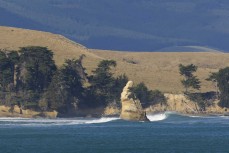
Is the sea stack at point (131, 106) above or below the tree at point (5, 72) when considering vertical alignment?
below

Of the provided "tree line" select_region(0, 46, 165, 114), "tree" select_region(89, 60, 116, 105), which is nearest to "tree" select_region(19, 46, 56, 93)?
"tree line" select_region(0, 46, 165, 114)

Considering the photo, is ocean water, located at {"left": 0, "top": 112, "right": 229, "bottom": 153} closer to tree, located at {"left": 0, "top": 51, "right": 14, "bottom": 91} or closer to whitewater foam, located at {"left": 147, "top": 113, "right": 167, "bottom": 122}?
whitewater foam, located at {"left": 147, "top": 113, "right": 167, "bottom": 122}

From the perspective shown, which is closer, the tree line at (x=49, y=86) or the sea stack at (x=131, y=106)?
the sea stack at (x=131, y=106)

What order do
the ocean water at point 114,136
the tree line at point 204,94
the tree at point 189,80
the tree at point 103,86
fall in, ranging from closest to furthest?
the ocean water at point 114,136
the tree at point 103,86
the tree line at point 204,94
the tree at point 189,80

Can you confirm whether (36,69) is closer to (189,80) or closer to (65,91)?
(65,91)

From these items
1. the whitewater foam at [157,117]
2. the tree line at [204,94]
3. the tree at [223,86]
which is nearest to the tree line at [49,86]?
the whitewater foam at [157,117]

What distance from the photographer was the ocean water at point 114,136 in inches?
3745

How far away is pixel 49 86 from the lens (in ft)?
536

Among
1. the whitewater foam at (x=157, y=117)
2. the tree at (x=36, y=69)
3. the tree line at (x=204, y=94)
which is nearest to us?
the whitewater foam at (x=157, y=117)

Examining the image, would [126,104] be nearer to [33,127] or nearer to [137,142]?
[33,127]

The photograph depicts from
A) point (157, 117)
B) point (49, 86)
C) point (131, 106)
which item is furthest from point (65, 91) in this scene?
→ point (131, 106)

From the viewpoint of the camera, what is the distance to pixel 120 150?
94000 millimetres

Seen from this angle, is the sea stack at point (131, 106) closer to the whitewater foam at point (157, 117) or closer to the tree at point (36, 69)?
the whitewater foam at point (157, 117)

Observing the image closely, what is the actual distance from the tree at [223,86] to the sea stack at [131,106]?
38975 mm
